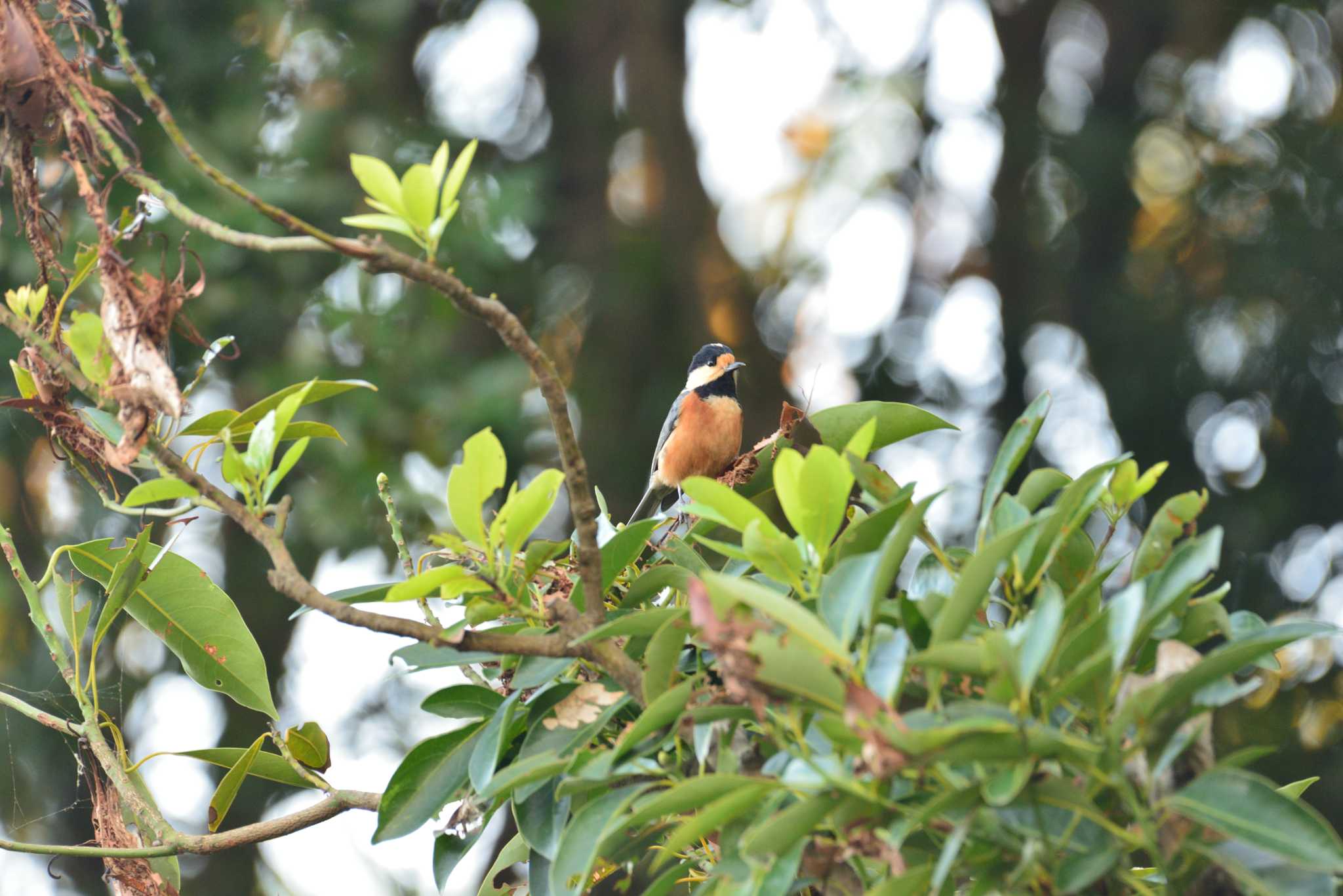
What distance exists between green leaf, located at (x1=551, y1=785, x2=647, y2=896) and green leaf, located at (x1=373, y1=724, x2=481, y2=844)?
172 millimetres

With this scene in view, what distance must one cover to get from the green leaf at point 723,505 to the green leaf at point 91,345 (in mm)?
472

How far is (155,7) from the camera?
13.1 ft

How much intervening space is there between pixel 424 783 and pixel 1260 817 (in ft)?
2.24

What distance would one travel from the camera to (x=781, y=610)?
29.5 inches

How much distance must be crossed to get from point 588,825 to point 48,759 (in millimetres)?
3539

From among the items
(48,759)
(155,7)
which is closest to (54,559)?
(48,759)

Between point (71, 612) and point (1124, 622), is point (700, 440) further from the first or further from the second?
point (1124, 622)

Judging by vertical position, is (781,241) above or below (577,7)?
below

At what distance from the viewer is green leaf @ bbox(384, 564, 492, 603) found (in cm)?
92

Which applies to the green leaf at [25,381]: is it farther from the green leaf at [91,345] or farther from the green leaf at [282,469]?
the green leaf at [282,469]

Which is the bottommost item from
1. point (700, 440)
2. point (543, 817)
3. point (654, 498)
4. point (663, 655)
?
point (654, 498)

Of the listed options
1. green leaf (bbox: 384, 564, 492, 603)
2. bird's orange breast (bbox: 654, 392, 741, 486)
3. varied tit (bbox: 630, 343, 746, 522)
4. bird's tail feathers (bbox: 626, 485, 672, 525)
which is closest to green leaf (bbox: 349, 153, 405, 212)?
green leaf (bbox: 384, 564, 492, 603)

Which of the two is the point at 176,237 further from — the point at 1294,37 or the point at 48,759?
the point at 1294,37

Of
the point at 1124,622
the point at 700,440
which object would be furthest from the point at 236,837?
the point at 700,440
